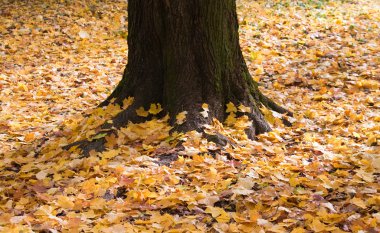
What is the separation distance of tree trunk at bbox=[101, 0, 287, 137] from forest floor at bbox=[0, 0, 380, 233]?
7.0 inches

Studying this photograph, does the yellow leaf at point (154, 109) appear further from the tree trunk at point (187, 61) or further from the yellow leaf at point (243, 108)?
the yellow leaf at point (243, 108)

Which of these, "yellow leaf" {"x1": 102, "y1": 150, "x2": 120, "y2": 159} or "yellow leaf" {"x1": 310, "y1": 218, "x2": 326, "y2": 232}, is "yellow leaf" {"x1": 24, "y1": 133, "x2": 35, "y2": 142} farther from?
"yellow leaf" {"x1": 310, "y1": 218, "x2": 326, "y2": 232}

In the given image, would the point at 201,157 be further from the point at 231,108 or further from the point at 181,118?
the point at 231,108

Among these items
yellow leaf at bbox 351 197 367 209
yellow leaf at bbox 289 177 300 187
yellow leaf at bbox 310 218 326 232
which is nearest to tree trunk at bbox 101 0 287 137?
yellow leaf at bbox 289 177 300 187

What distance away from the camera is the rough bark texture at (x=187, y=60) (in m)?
4.32

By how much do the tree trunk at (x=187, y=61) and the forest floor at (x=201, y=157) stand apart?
0.18 meters

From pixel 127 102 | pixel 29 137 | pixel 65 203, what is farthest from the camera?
pixel 29 137

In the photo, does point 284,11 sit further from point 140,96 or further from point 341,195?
point 341,195

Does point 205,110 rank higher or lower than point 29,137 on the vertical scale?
higher

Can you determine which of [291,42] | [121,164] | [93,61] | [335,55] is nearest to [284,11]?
[291,42]

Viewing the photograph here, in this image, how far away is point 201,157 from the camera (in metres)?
3.79

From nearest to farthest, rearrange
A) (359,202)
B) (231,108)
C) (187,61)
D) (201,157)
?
(359,202), (201,157), (187,61), (231,108)

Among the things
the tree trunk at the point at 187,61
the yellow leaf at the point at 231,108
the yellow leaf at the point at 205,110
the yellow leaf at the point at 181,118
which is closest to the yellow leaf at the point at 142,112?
the tree trunk at the point at 187,61

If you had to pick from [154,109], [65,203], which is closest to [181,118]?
[154,109]
